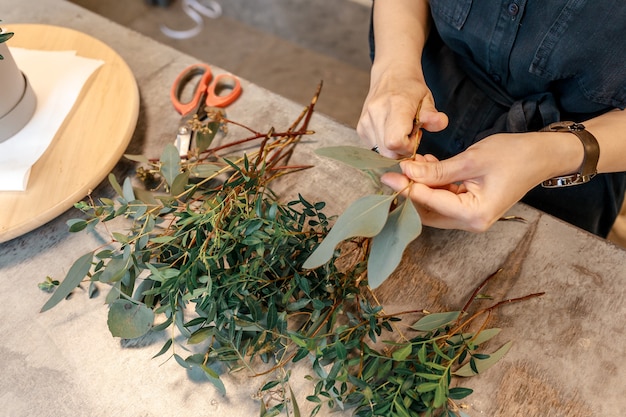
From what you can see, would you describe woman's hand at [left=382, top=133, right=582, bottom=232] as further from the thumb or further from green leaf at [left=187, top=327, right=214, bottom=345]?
green leaf at [left=187, top=327, right=214, bottom=345]

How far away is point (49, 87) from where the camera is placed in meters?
1.01

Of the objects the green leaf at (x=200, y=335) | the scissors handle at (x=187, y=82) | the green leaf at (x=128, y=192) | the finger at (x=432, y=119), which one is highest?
the finger at (x=432, y=119)

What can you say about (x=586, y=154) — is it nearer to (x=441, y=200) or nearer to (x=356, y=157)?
(x=441, y=200)

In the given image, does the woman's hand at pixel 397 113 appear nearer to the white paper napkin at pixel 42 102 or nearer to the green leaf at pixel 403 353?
the green leaf at pixel 403 353

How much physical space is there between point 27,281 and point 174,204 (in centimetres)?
30

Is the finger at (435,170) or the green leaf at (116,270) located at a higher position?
the finger at (435,170)

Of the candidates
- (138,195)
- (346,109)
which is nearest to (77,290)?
(138,195)

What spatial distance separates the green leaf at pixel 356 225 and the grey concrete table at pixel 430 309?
0.23 m

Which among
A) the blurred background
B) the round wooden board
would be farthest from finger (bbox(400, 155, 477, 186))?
the blurred background

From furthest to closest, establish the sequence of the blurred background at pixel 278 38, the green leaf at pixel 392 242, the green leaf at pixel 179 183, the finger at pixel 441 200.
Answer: the blurred background at pixel 278 38 < the green leaf at pixel 179 183 < the finger at pixel 441 200 < the green leaf at pixel 392 242

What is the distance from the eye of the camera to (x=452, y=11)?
93cm

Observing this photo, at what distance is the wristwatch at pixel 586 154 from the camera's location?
2.59 ft

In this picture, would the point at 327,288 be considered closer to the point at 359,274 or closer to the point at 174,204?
the point at 359,274

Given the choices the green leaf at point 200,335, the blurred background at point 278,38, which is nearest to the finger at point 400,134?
the green leaf at point 200,335
